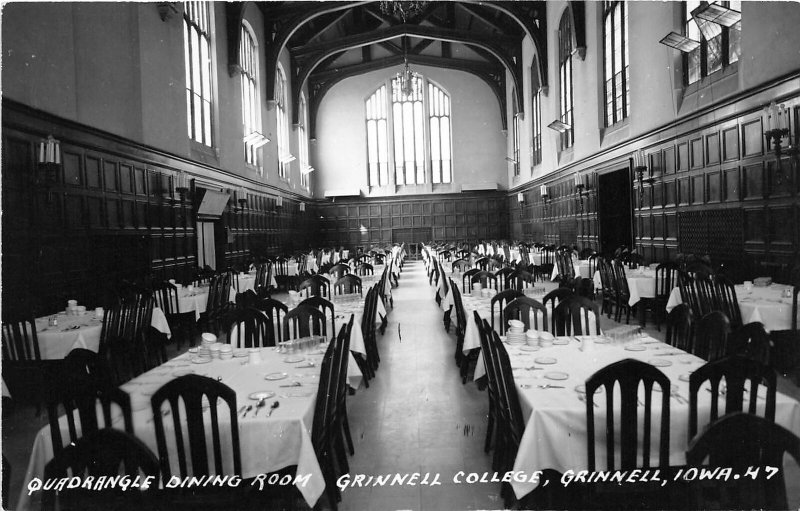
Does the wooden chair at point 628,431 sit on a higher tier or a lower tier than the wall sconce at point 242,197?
lower

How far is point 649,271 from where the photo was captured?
8547 millimetres

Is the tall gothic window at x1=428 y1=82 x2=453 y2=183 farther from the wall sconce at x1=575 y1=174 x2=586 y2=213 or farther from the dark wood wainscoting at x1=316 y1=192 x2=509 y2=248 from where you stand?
the wall sconce at x1=575 y1=174 x2=586 y2=213

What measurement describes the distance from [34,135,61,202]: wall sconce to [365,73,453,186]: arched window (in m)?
18.2

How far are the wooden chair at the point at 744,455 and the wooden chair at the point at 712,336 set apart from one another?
93cm

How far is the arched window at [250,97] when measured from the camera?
15.3 m

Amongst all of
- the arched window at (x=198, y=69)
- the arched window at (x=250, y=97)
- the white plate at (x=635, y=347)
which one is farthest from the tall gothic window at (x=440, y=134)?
the white plate at (x=635, y=347)

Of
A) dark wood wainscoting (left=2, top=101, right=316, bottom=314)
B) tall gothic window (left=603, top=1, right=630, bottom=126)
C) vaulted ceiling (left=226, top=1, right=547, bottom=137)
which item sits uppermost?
vaulted ceiling (left=226, top=1, right=547, bottom=137)

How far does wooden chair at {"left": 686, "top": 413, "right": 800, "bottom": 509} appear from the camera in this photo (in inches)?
66.5

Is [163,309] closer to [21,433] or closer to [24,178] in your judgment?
[24,178]

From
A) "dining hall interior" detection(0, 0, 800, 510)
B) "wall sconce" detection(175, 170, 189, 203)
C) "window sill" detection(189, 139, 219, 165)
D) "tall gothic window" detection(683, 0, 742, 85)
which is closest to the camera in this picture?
"dining hall interior" detection(0, 0, 800, 510)

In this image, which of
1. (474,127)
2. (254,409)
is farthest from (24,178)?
(474,127)

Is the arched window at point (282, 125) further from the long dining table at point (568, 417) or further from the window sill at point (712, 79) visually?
the long dining table at point (568, 417)

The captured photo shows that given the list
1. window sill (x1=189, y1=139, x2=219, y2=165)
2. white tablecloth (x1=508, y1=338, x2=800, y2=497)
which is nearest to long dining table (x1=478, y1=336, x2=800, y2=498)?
white tablecloth (x1=508, y1=338, x2=800, y2=497)

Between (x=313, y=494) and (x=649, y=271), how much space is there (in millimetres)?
7517
